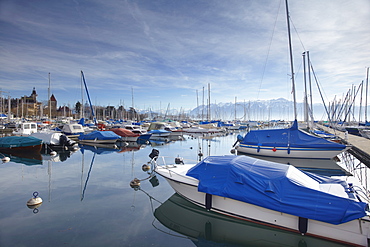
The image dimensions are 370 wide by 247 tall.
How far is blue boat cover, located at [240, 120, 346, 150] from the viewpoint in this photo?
65.4 feet

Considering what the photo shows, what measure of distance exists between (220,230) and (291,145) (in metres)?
14.8

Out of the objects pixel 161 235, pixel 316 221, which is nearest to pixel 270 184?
pixel 316 221

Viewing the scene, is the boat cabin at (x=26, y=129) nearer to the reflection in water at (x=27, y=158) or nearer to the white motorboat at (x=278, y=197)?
the reflection in water at (x=27, y=158)

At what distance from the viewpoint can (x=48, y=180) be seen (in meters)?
14.8

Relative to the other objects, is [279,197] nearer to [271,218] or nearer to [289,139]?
[271,218]

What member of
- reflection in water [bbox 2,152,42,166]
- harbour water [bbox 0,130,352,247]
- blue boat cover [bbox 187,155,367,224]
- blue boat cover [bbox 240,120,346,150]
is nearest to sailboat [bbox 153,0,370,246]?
blue boat cover [bbox 187,155,367,224]

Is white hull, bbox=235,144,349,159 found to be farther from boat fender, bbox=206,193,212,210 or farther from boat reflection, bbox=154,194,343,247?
boat fender, bbox=206,193,212,210

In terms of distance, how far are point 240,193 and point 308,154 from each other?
585 inches

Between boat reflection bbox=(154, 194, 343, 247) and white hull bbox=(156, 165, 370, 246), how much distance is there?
336 mm

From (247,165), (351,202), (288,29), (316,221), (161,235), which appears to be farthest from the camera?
(288,29)

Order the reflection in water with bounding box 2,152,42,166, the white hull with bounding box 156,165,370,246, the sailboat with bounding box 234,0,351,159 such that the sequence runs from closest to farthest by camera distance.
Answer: the white hull with bounding box 156,165,370,246 → the sailboat with bounding box 234,0,351,159 → the reflection in water with bounding box 2,152,42,166

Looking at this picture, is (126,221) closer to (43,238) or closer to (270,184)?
(43,238)

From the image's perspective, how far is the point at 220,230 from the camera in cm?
876

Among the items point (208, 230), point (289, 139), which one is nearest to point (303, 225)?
point (208, 230)
